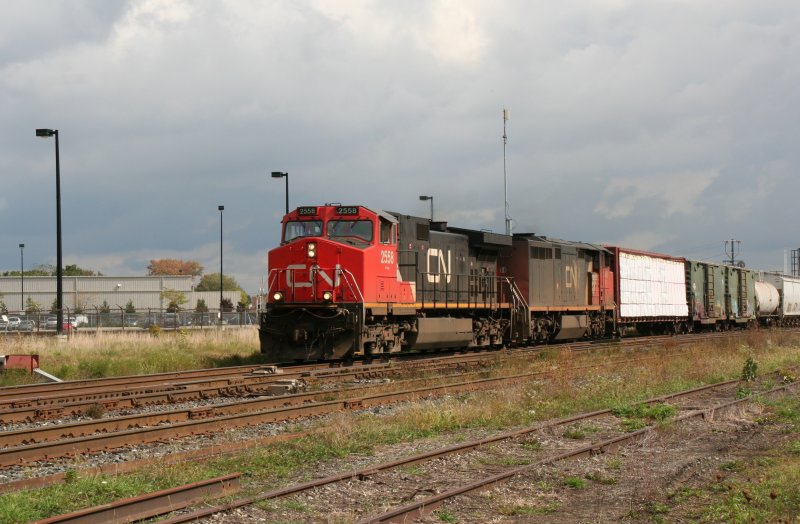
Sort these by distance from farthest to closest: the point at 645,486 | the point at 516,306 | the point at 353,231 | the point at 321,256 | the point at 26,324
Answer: the point at 26,324 < the point at 516,306 < the point at 353,231 < the point at 321,256 < the point at 645,486

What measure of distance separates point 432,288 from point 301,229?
431 centimetres

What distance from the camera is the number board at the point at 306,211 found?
20438 millimetres

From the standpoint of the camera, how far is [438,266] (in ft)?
76.6

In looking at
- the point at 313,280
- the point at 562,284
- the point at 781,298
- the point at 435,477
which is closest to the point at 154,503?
the point at 435,477

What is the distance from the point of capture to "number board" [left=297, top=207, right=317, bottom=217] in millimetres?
20438

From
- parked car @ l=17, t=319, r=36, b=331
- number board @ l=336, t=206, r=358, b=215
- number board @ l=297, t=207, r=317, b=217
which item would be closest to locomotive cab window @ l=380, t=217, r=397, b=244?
number board @ l=336, t=206, r=358, b=215

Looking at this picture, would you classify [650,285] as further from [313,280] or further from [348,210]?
[313,280]

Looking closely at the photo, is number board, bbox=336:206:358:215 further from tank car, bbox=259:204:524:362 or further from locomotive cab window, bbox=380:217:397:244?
locomotive cab window, bbox=380:217:397:244

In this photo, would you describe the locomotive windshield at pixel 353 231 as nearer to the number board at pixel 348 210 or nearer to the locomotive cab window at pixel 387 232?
the number board at pixel 348 210

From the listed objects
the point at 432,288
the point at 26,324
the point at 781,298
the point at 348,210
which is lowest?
the point at 26,324

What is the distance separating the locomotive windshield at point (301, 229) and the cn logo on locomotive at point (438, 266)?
3622mm

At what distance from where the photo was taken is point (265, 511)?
23.4 feet

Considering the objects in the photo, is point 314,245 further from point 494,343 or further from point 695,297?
point 695,297

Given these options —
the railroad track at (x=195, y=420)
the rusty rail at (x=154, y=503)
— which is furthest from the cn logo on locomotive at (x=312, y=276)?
the rusty rail at (x=154, y=503)
